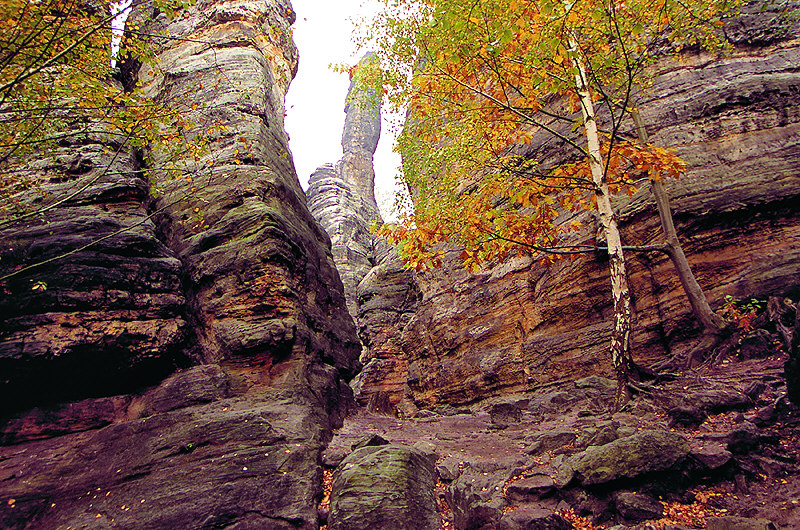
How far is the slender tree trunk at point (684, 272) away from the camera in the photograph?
931 centimetres

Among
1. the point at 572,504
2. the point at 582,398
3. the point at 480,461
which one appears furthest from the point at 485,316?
the point at 572,504

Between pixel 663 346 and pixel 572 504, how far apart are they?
682 centimetres

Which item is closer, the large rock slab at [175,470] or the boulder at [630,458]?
the boulder at [630,458]

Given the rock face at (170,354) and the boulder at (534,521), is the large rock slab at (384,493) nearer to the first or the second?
the rock face at (170,354)

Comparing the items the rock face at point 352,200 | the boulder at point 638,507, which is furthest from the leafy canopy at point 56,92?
the rock face at point 352,200

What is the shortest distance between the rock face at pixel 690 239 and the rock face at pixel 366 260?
584cm

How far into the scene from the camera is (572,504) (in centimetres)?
559

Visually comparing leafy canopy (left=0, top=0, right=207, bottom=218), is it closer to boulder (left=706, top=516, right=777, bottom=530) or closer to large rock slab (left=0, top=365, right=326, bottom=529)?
large rock slab (left=0, top=365, right=326, bottom=529)

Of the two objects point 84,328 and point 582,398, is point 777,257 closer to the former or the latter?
point 582,398

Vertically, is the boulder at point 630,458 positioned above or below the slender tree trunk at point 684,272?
below

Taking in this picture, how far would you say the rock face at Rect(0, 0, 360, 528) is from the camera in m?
7.14

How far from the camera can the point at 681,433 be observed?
21.0ft

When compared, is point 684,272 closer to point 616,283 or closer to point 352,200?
point 616,283

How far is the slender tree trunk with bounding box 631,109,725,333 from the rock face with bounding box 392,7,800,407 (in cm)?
80
